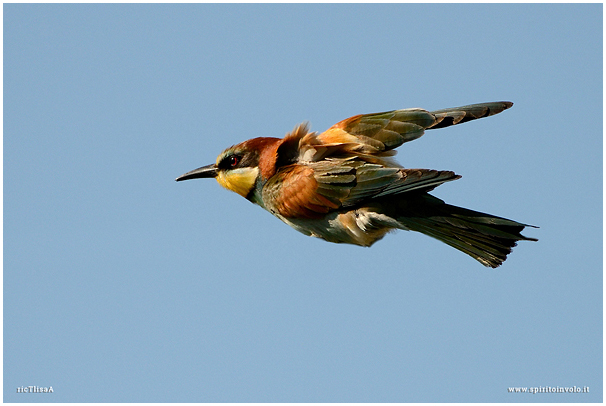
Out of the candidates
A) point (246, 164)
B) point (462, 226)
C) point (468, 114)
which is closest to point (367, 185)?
point (462, 226)

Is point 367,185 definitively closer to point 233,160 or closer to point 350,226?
point 350,226

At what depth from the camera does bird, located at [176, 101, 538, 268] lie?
493 centimetres

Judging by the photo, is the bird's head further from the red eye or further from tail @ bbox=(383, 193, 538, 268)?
tail @ bbox=(383, 193, 538, 268)

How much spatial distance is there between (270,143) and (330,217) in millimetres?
700

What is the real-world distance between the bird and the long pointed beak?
401 mm

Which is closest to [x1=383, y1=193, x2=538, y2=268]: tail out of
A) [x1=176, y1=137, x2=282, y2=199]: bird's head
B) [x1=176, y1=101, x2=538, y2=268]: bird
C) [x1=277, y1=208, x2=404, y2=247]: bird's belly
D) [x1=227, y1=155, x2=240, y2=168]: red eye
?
[x1=176, y1=101, x2=538, y2=268]: bird

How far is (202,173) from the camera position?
19.4 feet

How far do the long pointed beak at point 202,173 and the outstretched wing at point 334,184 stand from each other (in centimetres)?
62

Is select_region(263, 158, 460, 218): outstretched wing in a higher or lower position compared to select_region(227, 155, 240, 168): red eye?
lower

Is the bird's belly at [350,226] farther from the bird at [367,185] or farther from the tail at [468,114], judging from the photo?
the tail at [468,114]

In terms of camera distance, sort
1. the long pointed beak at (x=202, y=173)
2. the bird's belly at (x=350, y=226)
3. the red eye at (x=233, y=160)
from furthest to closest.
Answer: the long pointed beak at (x=202, y=173) < the red eye at (x=233, y=160) < the bird's belly at (x=350, y=226)

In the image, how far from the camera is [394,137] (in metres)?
5.14

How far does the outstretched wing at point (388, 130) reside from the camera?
5.14 metres

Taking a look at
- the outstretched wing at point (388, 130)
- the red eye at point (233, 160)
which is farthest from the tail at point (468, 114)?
the red eye at point (233, 160)
